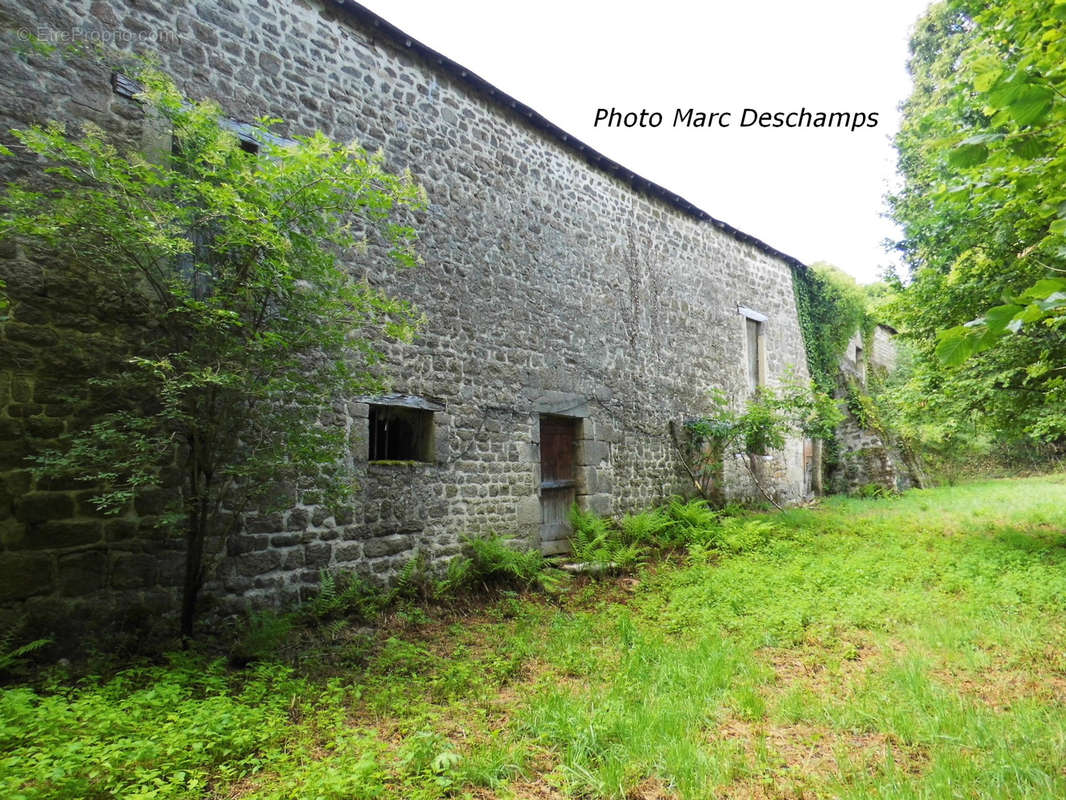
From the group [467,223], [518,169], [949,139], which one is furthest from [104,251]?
[518,169]

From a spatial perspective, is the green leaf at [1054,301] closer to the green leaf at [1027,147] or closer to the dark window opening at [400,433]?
the green leaf at [1027,147]

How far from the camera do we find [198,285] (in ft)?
15.6

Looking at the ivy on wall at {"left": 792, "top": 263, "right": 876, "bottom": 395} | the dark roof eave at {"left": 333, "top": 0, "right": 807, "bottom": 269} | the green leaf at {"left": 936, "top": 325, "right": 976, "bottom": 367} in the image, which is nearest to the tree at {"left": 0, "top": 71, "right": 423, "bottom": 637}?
the dark roof eave at {"left": 333, "top": 0, "right": 807, "bottom": 269}

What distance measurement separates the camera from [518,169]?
26.7 ft

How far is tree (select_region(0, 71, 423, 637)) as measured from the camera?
12.2 feet

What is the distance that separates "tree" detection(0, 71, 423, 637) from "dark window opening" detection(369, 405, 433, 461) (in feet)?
4.38

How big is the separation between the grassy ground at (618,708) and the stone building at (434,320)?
3.57ft

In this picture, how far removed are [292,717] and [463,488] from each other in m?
3.59

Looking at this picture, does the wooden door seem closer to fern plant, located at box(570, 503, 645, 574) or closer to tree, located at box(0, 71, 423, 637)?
fern plant, located at box(570, 503, 645, 574)

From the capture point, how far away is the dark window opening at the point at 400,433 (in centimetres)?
637

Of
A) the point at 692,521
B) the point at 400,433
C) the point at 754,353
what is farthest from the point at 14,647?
the point at 754,353

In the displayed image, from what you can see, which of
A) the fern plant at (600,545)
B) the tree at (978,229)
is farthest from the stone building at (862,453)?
the fern plant at (600,545)

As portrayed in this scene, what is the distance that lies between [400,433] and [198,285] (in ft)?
8.84

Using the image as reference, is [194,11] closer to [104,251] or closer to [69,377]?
[104,251]
